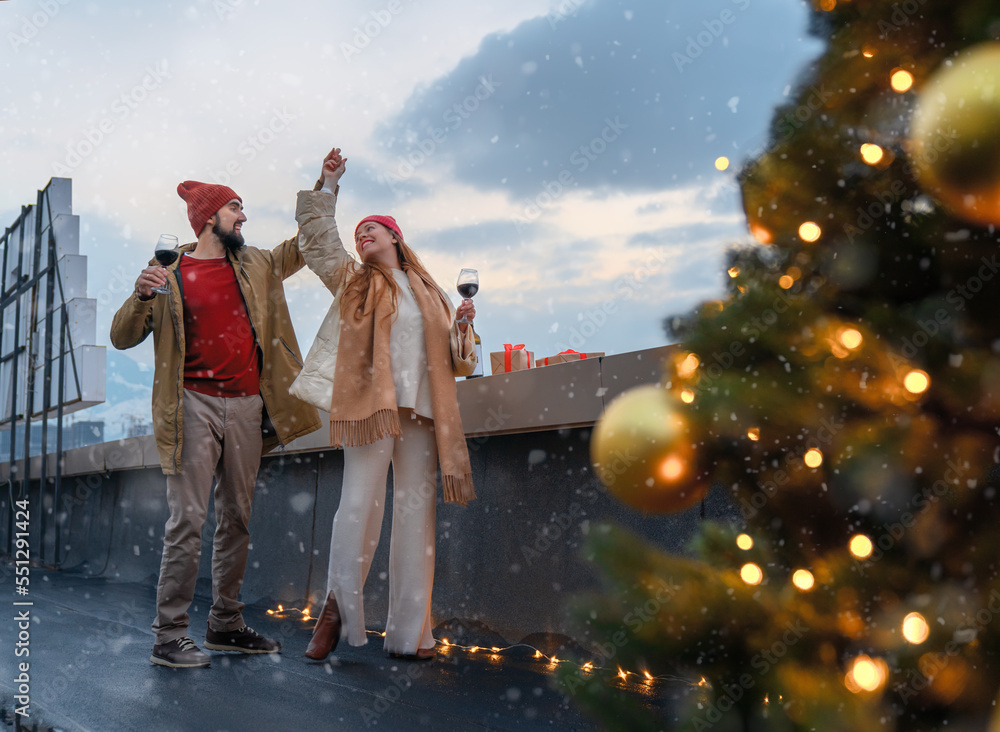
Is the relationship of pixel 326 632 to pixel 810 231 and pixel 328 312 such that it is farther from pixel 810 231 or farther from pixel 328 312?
pixel 810 231

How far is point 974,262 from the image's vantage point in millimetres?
1379

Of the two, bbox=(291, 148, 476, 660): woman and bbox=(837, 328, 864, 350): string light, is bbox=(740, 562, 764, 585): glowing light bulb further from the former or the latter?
bbox=(291, 148, 476, 660): woman

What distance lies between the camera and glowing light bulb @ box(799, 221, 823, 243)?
1.51m

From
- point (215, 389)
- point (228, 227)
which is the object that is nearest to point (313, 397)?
point (215, 389)

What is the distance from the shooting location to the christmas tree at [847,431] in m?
1.30

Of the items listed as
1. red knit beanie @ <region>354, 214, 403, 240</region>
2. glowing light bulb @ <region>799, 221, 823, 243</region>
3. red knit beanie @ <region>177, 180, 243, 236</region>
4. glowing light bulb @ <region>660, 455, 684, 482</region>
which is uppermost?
red knit beanie @ <region>177, 180, 243, 236</region>

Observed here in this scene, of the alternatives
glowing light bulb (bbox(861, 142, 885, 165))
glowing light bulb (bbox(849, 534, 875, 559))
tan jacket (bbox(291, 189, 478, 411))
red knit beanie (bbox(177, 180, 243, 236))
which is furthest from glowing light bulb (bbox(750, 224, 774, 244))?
red knit beanie (bbox(177, 180, 243, 236))

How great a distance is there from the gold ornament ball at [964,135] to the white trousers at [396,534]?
259 centimetres

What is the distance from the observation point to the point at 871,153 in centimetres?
146

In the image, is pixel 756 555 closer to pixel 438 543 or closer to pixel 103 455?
pixel 438 543

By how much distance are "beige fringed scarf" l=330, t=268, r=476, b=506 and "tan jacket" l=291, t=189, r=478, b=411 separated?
7 cm

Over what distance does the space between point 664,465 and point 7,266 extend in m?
13.9

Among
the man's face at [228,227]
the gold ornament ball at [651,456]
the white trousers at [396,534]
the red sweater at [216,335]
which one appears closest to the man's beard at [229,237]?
the man's face at [228,227]

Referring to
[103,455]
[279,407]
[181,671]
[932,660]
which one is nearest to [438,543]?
[279,407]
